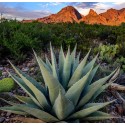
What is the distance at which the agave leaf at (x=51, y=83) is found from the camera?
318 centimetres

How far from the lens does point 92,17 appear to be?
8.19 metres

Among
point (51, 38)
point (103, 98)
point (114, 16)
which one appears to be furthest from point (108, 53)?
point (114, 16)

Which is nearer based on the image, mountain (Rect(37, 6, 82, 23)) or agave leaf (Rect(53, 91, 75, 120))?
agave leaf (Rect(53, 91, 75, 120))

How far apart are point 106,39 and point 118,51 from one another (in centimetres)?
116

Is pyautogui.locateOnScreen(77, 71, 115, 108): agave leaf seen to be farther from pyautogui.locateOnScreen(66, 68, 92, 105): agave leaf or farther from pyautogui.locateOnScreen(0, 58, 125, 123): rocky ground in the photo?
pyautogui.locateOnScreen(0, 58, 125, 123): rocky ground

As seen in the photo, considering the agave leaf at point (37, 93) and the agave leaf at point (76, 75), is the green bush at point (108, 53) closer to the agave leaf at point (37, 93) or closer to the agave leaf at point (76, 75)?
the agave leaf at point (76, 75)

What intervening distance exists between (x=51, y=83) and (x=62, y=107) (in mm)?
229

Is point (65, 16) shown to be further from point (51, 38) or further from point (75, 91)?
point (75, 91)

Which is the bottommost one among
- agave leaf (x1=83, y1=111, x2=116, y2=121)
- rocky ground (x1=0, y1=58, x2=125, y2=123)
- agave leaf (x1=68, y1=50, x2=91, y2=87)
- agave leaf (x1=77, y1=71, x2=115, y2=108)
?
rocky ground (x1=0, y1=58, x2=125, y2=123)

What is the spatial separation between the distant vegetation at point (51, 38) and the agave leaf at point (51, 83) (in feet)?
7.41

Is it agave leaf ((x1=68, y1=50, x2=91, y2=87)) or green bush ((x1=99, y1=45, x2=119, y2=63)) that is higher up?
agave leaf ((x1=68, y1=50, x2=91, y2=87))

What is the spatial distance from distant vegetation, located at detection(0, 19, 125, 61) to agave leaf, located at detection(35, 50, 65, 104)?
2.26 metres

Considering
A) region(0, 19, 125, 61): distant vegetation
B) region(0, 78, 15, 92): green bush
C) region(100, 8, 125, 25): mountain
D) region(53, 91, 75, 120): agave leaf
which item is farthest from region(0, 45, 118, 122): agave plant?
region(100, 8, 125, 25): mountain

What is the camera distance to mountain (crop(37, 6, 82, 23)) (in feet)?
Answer: 24.1
